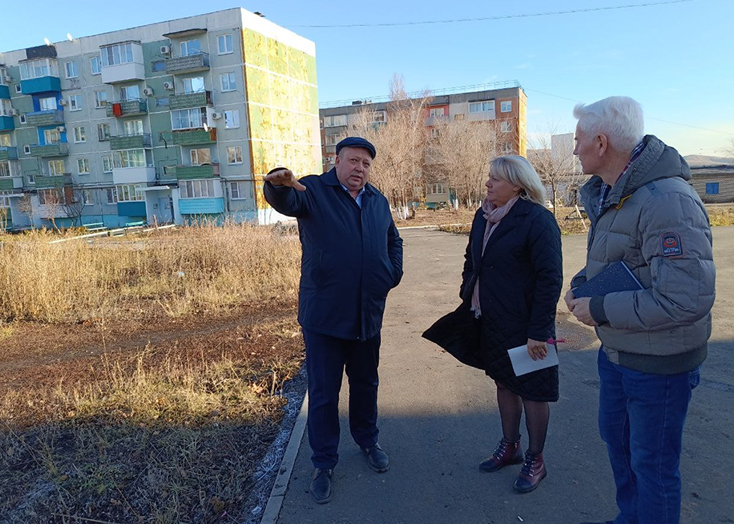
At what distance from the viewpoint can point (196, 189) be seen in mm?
39812

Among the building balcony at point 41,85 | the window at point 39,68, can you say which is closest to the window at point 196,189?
the building balcony at point 41,85

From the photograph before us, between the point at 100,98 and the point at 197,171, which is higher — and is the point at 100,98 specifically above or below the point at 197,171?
above

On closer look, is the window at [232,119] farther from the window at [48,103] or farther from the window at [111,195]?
the window at [48,103]

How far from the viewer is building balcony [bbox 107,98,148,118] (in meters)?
40.7

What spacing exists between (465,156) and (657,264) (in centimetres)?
4048

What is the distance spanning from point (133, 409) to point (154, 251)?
7798 millimetres

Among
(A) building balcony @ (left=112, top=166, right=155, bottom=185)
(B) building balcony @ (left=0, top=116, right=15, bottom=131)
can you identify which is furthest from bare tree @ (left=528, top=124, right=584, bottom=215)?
(B) building balcony @ (left=0, top=116, right=15, bottom=131)

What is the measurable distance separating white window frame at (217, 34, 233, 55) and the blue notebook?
40204 millimetres

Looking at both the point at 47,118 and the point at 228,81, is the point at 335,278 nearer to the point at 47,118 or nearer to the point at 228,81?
the point at 228,81

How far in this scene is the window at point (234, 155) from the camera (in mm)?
38562

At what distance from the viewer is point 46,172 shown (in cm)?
4659

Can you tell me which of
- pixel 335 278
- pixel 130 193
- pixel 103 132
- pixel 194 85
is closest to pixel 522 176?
pixel 335 278

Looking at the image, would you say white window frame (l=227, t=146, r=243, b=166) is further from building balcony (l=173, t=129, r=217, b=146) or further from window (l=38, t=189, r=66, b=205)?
window (l=38, t=189, r=66, b=205)

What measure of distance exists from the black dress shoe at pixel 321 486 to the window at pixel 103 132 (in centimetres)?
4719
